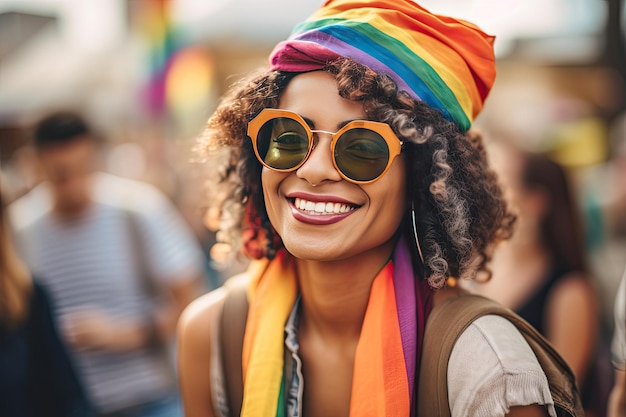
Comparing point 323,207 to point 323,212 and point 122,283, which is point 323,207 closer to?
point 323,212

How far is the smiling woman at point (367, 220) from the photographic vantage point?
1.75m

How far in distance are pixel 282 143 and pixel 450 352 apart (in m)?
0.75

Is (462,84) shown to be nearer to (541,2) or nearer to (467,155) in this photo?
(467,155)

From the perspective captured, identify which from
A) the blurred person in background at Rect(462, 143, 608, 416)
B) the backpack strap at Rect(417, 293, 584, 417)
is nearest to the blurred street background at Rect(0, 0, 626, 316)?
the blurred person in background at Rect(462, 143, 608, 416)

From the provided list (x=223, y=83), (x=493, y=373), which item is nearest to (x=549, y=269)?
(x=493, y=373)

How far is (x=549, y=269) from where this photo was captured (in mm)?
3100

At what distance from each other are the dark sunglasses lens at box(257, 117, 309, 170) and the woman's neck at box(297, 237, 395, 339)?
1.16 ft

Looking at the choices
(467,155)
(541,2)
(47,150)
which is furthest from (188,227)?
(541,2)

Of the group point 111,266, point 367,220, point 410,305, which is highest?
point 367,220

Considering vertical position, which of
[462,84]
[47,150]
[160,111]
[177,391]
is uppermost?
[462,84]

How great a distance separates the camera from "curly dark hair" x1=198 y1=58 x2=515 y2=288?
1.78 metres

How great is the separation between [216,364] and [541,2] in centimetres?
851

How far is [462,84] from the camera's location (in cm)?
186

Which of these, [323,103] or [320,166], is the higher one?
[323,103]
